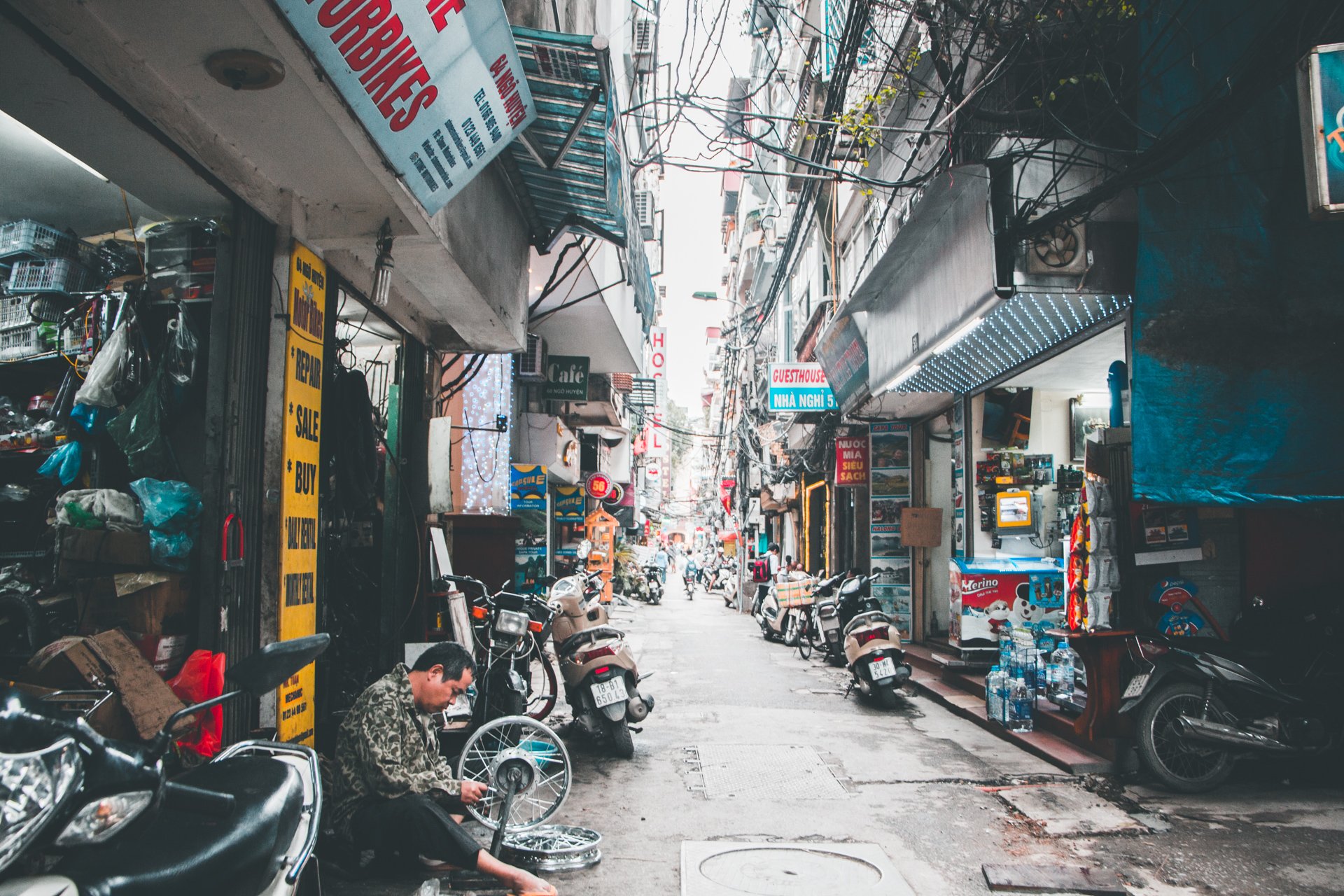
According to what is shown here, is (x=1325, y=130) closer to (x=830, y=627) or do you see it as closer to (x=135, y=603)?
(x=135, y=603)

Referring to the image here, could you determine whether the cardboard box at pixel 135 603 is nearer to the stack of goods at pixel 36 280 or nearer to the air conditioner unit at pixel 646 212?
the stack of goods at pixel 36 280

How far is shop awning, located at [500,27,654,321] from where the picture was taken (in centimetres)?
476

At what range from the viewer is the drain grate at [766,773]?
496 centimetres

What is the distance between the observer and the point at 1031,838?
4.19 m

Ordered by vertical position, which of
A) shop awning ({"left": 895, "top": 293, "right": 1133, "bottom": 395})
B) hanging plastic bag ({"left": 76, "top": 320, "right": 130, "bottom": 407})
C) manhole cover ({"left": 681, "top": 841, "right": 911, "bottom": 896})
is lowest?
manhole cover ({"left": 681, "top": 841, "right": 911, "bottom": 896})

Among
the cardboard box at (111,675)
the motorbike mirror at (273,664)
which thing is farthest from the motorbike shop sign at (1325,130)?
the cardboard box at (111,675)

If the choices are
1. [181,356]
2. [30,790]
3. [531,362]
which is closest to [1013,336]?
[181,356]

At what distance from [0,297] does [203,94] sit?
2.97m

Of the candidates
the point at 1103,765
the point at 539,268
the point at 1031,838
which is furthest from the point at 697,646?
the point at 1031,838

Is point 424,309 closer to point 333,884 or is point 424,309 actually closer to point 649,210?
point 333,884

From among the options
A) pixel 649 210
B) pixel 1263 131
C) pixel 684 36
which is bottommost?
pixel 1263 131

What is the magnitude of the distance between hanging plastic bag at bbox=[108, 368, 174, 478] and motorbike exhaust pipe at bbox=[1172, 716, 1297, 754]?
6280mm

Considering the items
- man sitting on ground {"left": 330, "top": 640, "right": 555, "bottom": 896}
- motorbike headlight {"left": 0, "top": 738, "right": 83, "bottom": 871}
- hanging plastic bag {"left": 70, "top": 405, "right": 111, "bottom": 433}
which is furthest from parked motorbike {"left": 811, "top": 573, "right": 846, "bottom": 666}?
motorbike headlight {"left": 0, "top": 738, "right": 83, "bottom": 871}

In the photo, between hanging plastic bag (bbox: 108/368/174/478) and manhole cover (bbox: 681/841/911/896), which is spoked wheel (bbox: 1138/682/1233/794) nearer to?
manhole cover (bbox: 681/841/911/896)
